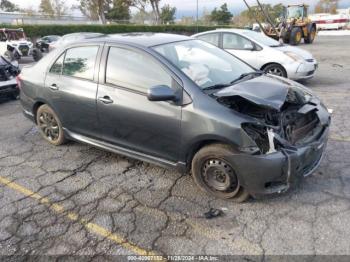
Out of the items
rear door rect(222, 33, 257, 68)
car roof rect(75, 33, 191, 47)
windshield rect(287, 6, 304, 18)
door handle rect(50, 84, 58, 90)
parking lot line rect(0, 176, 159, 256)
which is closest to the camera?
parking lot line rect(0, 176, 159, 256)

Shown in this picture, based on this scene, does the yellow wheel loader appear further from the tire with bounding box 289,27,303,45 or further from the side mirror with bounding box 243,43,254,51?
the side mirror with bounding box 243,43,254,51

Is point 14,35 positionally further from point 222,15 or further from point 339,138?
point 222,15

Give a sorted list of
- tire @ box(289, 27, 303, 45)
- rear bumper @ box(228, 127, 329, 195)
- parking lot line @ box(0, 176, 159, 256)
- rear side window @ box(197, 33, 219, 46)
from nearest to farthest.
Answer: parking lot line @ box(0, 176, 159, 256) → rear bumper @ box(228, 127, 329, 195) → rear side window @ box(197, 33, 219, 46) → tire @ box(289, 27, 303, 45)

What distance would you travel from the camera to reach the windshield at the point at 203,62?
133 inches

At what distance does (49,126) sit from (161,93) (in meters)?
2.35

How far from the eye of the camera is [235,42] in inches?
325

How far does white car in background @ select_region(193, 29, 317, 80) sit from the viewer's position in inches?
301

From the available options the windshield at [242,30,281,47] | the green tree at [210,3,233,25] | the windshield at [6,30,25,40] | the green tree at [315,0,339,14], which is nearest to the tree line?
the green tree at [210,3,233,25]

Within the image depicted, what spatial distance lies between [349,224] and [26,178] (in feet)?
11.4

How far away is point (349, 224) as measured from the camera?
2.80 m

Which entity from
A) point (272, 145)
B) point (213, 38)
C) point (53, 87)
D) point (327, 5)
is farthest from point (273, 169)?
point (327, 5)

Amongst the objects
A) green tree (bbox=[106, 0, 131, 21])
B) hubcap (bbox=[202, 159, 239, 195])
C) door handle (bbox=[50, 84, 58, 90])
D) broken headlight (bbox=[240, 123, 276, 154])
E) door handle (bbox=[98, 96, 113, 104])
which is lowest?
hubcap (bbox=[202, 159, 239, 195])

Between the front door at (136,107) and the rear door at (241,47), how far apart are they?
5017 millimetres

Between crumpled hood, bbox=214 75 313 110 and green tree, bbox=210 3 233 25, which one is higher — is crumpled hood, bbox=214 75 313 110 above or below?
below
